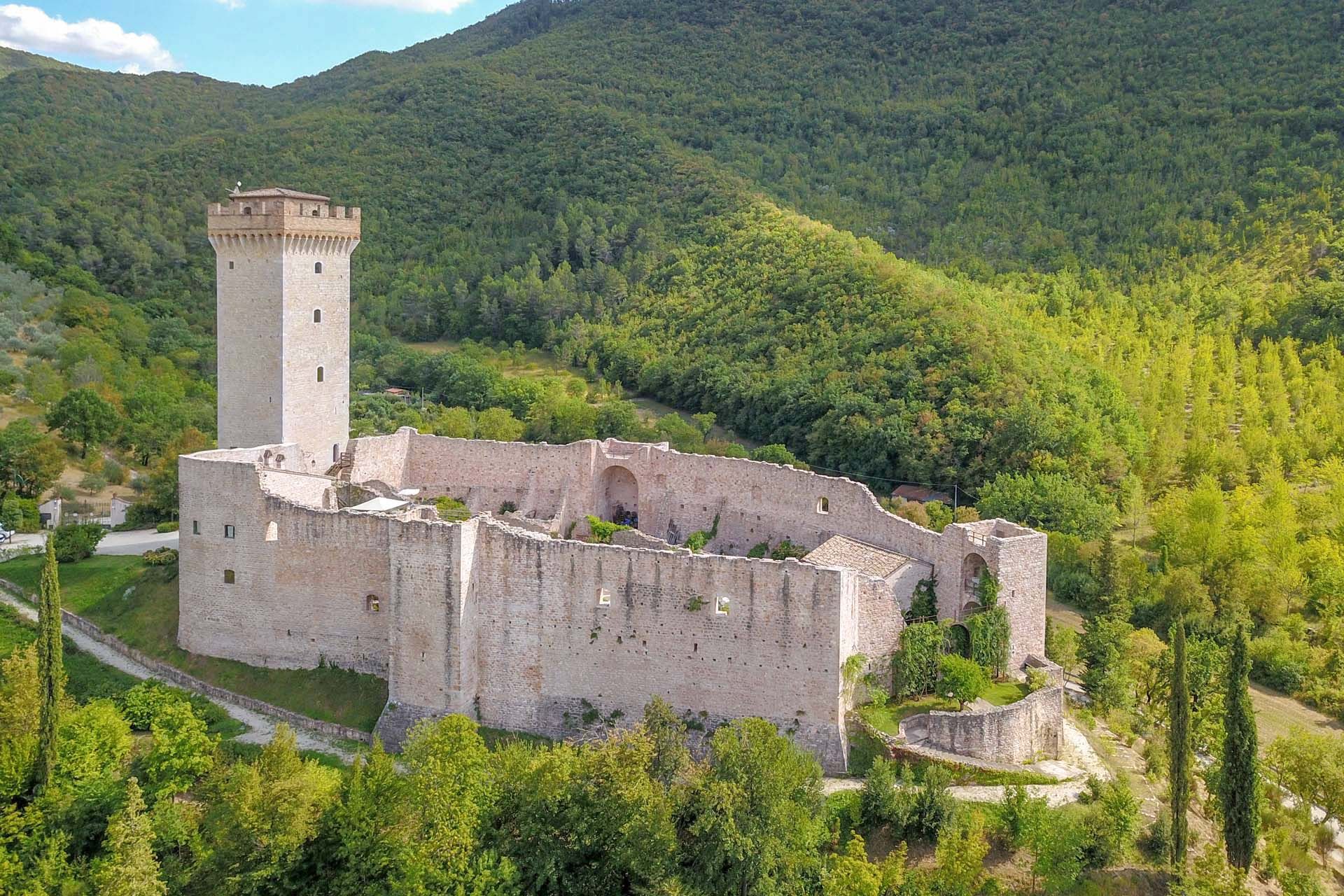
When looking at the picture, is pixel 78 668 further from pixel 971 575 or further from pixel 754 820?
pixel 971 575

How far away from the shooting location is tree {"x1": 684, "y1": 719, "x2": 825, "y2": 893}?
74.4 ft

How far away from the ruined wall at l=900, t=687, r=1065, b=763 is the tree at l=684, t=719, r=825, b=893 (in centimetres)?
346

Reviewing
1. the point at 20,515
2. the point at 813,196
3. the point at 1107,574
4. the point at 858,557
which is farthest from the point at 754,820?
the point at 813,196

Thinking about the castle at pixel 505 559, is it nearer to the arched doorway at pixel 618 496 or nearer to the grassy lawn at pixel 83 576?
Result: the arched doorway at pixel 618 496

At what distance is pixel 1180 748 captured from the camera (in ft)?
80.9

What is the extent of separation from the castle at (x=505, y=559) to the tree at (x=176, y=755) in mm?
3569

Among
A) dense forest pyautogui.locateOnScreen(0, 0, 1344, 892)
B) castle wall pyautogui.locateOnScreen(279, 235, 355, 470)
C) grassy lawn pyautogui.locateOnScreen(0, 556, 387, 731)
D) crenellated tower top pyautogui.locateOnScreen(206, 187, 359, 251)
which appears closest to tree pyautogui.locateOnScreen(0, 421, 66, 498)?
dense forest pyautogui.locateOnScreen(0, 0, 1344, 892)

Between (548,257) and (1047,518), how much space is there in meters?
43.5

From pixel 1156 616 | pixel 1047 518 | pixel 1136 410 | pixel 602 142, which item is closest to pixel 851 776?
pixel 1156 616

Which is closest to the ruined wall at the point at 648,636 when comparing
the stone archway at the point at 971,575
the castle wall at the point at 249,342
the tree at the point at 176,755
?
the stone archway at the point at 971,575

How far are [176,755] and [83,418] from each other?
94.5ft

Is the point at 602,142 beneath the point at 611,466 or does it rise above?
above

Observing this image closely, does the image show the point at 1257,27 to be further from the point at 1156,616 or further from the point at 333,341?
the point at 333,341

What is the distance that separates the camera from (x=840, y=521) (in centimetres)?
3212
